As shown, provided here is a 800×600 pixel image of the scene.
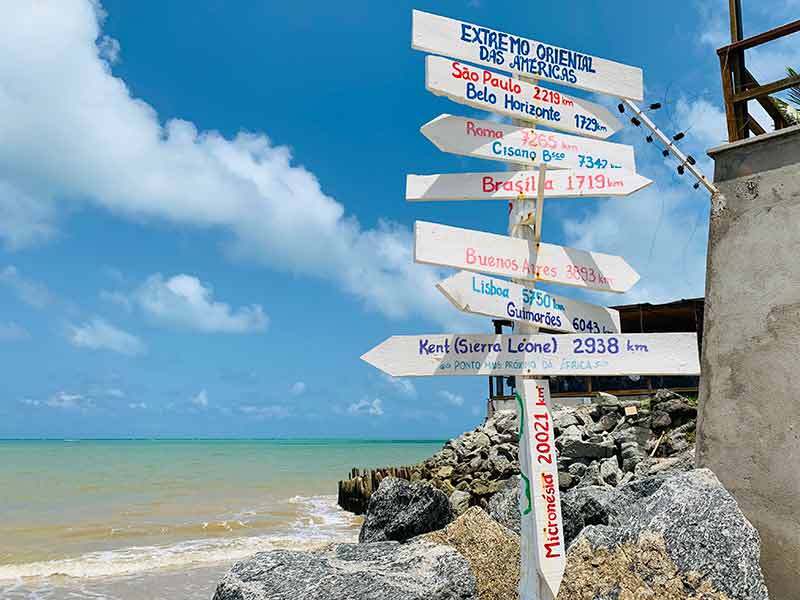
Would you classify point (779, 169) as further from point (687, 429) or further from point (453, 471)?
point (453, 471)

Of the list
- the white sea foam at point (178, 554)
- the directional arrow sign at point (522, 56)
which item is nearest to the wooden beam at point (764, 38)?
the directional arrow sign at point (522, 56)

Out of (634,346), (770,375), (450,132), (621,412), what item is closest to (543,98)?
(450,132)

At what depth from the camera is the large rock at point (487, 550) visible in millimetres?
6461

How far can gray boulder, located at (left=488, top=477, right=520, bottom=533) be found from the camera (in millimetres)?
9336

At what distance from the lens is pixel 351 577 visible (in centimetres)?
552

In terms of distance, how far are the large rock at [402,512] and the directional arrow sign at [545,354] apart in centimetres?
592

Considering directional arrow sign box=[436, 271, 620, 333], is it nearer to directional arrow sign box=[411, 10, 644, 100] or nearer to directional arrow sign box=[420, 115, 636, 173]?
directional arrow sign box=[420, 115, 636, 173]

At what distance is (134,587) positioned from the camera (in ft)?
36.9

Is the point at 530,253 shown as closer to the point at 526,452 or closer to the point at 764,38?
the point at 526,452

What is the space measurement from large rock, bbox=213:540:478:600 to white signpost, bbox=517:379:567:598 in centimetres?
163

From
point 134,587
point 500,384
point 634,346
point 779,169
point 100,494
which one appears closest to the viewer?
point 634,346

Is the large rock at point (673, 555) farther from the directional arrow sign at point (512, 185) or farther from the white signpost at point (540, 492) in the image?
the directional arrow sign at point (512, 185)

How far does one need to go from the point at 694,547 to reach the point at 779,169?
3760mm

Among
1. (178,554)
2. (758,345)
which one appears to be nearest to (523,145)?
(758,345)
